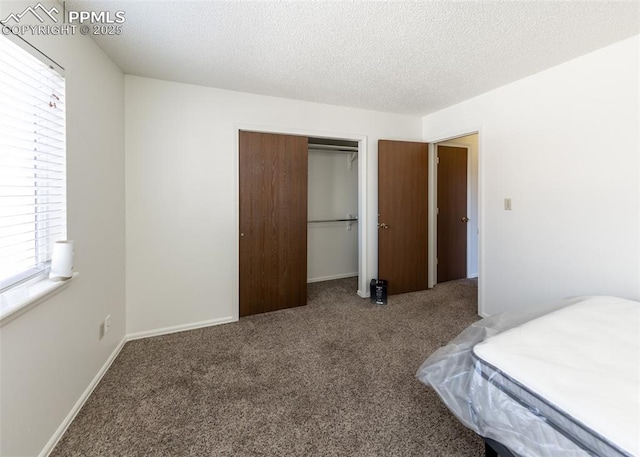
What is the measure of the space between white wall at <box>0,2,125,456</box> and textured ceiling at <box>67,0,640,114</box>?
35 centimetres

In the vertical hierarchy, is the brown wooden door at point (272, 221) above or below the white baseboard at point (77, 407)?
above

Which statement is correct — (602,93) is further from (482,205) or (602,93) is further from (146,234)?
(146,234)

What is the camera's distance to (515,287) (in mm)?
2711

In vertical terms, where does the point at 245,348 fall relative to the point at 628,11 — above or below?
below

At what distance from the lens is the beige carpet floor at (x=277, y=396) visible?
143 centimetres

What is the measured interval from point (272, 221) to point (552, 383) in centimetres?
262

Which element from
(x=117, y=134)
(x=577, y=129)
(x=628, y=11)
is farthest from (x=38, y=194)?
(x=577, y=129)

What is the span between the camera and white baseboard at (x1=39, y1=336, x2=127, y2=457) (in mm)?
1393

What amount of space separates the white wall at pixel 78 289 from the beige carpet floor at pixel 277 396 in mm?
237

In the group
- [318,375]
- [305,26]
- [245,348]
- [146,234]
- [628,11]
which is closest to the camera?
[628,11]

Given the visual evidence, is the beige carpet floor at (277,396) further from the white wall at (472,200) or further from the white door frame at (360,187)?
the white wall at (472,200)

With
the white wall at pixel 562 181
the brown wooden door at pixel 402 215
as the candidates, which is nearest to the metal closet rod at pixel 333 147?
the brown wooden door at pixel 402 215

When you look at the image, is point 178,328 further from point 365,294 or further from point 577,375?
point 577,375

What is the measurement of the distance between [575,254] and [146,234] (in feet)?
12.2
